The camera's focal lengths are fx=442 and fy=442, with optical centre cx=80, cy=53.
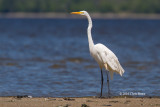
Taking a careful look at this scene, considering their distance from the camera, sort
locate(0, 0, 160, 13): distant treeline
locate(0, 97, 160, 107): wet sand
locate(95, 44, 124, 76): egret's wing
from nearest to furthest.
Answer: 1. locate(0, 97, 160, 107): wet sand
2. locate(95, 44, 124, 76): egret's wing
3. locate(0, 0, 160, 13): distant treeline

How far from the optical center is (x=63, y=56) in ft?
72.6

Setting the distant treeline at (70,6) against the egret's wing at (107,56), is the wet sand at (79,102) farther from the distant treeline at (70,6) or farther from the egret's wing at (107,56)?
the distant treeline at (70,6)

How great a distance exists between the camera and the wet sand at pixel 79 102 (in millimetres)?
9648

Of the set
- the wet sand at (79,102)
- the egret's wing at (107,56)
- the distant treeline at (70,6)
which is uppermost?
the distant treeline at (70,6)

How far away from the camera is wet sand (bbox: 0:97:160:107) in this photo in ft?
31.7

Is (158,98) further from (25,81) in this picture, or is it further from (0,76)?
(0,76)

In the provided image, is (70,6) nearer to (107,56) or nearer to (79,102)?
(107,56)

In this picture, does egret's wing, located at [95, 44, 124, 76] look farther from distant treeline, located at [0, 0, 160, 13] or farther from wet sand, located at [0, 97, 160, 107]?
distant treeline, located at [0, 0, 160, 13]

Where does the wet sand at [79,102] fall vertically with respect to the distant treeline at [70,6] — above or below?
below

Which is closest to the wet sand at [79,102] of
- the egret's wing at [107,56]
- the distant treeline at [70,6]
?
the egret's wing at [107,56]

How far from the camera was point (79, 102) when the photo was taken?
10.1 meters

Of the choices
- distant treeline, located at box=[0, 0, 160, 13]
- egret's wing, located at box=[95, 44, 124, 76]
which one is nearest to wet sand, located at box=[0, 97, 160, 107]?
egret's wing, located at box=[95, 44, 124, 76]

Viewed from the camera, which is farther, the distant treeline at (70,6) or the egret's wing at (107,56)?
the distant treeline at (70,6)

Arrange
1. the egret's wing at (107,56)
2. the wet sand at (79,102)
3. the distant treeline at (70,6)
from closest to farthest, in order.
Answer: the wet sand at (79,102) < the egret's wing at (107,56) < the distant treeline at (70,6)
